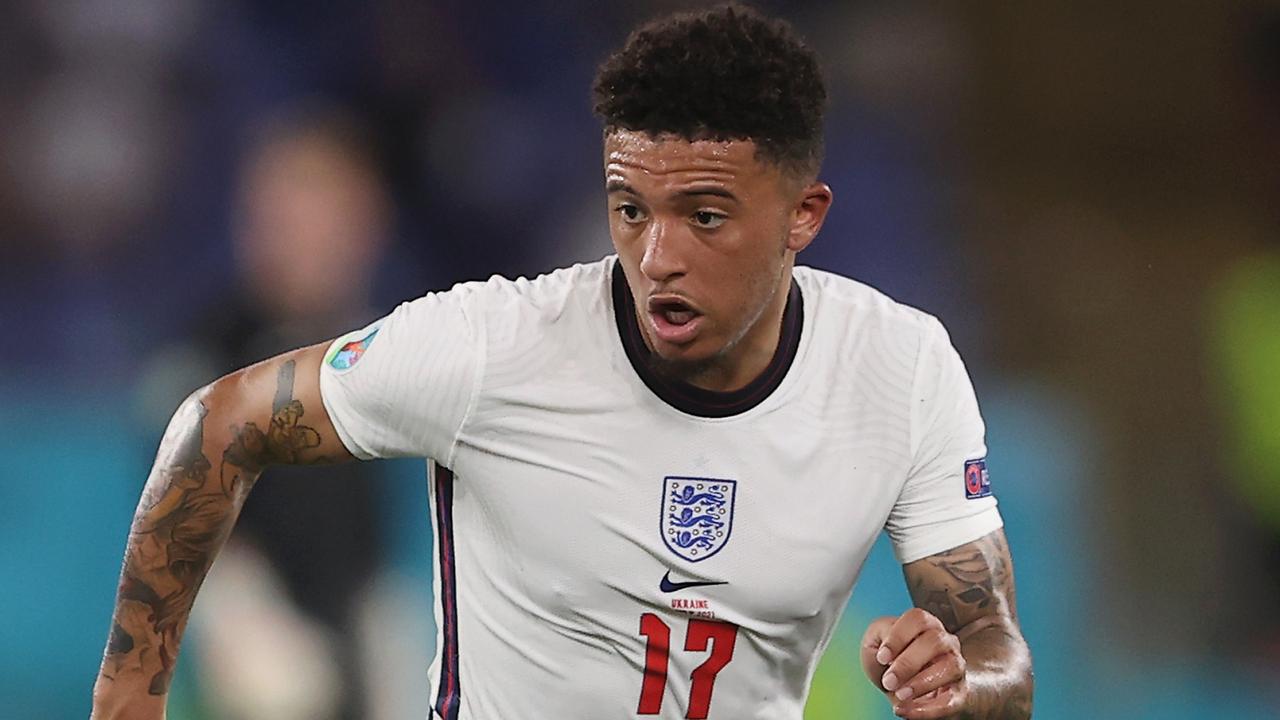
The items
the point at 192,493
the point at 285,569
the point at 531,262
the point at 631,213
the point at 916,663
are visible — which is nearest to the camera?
the point at 916,663

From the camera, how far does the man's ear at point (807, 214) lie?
2570mm

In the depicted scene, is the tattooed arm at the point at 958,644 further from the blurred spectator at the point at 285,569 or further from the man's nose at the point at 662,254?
the blurred spectator at the point at 285,569

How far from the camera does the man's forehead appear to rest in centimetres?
240

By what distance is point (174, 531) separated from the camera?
2588mm

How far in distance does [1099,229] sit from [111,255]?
3166 millimetres

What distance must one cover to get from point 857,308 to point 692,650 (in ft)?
2.07

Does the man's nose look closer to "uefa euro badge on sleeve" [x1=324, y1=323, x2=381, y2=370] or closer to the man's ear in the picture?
the man's ear

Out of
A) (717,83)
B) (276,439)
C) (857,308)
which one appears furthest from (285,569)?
(717,83)

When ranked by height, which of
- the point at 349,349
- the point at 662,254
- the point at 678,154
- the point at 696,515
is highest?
the point at 678,154

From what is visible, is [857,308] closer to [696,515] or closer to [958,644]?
[696,515]

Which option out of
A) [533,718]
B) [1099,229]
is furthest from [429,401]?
[1099,229]

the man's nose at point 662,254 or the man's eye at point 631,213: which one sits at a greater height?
the man's eye at point 631,213

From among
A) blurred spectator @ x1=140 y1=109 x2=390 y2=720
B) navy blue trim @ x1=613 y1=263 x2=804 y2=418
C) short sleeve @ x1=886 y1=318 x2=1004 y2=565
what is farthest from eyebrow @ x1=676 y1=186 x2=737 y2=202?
blurred spectator @ x1=140 y1=109 x2=390 y2=720

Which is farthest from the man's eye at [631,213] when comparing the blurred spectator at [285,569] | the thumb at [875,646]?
the blurred spectator at [285,569]
